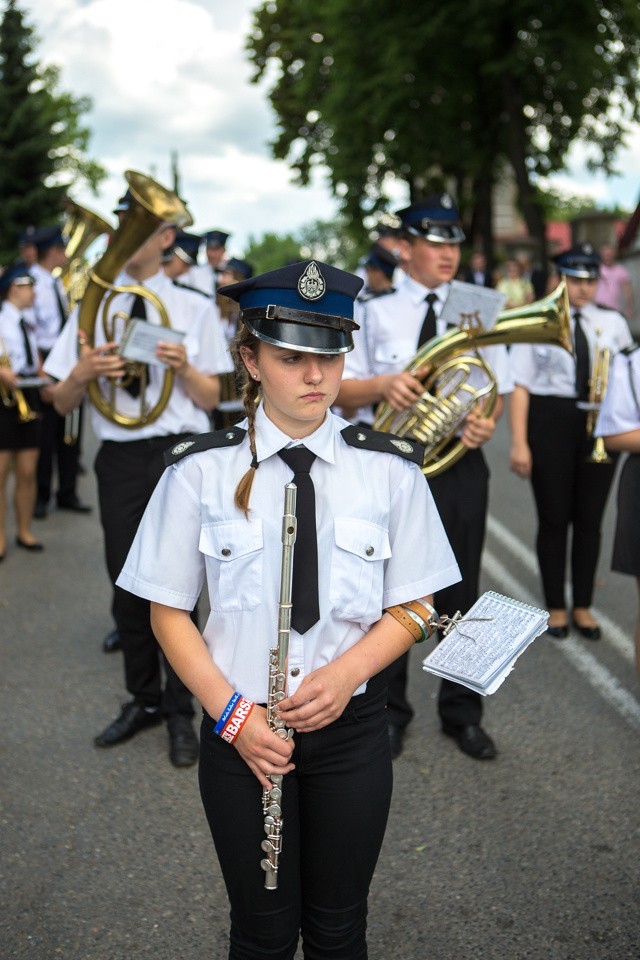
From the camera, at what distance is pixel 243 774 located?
250 cm

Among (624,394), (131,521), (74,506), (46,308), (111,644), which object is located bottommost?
(74,506)

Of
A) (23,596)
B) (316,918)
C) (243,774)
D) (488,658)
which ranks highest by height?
(488,658)

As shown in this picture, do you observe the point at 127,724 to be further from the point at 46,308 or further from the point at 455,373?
the point at 46,308

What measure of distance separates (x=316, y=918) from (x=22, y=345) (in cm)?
711

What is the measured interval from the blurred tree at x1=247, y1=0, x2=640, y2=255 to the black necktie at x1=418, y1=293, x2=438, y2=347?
50.3ft

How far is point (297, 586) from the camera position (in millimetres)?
2469

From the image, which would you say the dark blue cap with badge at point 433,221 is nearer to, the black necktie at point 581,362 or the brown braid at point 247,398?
the black necktie at point 581,362

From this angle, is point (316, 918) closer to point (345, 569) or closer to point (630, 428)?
point (345, 569)

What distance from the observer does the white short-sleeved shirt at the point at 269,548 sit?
2494 millimetres

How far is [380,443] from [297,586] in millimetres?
404

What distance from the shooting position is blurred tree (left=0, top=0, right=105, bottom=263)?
40125mm

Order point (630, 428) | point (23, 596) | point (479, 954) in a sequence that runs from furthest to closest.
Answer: point (23, 596), point (630, 428), point (479, 954)

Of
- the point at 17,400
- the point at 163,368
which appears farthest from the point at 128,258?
the point at 17,400

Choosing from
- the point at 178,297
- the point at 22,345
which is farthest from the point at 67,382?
the point at 22,345
